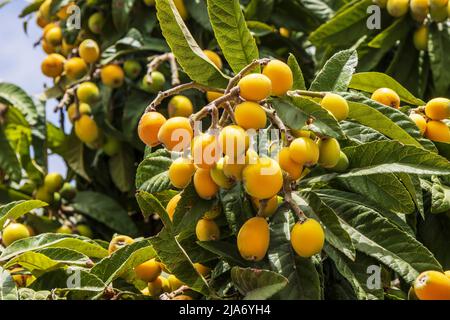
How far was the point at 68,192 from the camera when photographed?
9.23ft

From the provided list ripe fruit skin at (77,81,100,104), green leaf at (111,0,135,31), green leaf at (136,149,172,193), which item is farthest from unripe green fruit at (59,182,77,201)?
green leaf at (136,149,172,193)

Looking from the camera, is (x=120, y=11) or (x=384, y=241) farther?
(x=120, y=11)

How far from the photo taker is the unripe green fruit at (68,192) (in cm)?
281

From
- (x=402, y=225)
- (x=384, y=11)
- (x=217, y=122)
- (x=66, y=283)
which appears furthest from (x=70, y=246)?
(x=384, y=11)

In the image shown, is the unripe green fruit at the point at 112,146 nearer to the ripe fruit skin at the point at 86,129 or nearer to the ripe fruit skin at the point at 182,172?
the ripe fruit skin at the point at 86,129

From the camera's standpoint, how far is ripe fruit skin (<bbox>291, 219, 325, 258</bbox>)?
1.33m

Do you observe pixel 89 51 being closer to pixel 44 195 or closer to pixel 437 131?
pixel 44 195

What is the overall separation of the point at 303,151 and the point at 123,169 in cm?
151

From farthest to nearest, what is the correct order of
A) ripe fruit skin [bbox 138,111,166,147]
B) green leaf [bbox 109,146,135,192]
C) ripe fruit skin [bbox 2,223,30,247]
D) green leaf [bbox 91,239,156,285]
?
green leaf [bbox 109,146,135,192] < ripe fruit skin [bbox 2,223,30,247] < green leaf [bbox 91,239,156,285] < ripe fruit skin [bbox 138,111,166,147]

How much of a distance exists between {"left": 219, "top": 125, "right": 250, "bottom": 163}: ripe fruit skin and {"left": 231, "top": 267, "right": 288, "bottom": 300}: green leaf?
0.58ft

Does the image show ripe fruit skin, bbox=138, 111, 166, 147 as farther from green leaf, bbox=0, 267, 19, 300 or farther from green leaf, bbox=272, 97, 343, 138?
green leaf, bbox=0, 267, 19, 300

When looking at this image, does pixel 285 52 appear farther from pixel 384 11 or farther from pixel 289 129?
pixel 289 129

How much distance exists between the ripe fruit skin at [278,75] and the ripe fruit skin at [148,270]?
45 centimetres

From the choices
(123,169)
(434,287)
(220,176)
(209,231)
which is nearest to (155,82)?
(123,169)
